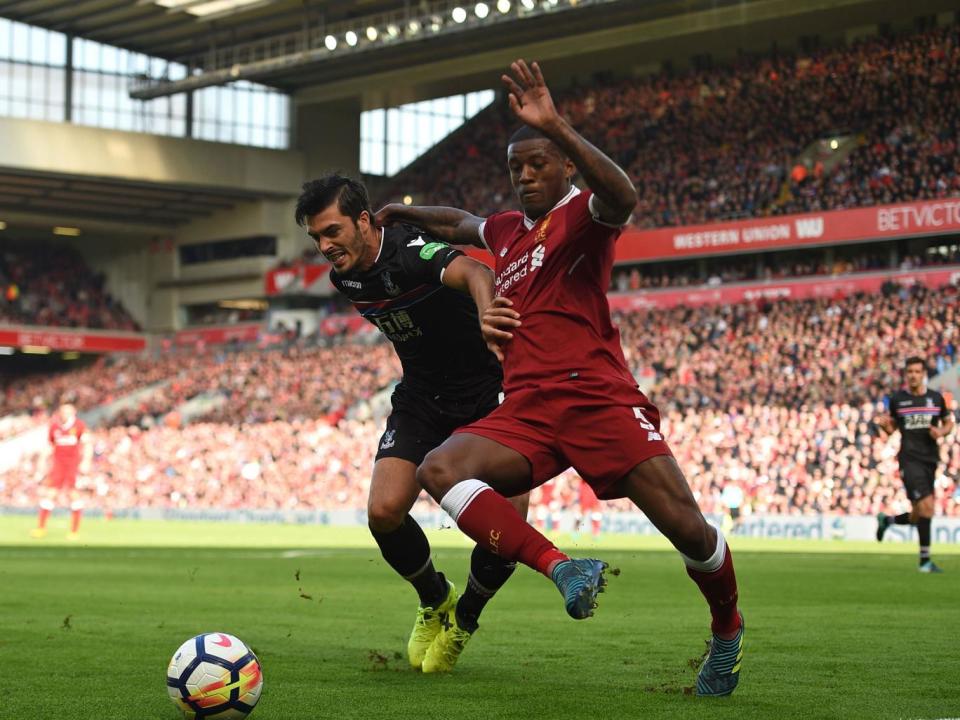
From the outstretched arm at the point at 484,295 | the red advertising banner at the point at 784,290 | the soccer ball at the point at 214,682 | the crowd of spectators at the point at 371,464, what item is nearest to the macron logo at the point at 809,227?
the red advertising banner at the point at 784,290

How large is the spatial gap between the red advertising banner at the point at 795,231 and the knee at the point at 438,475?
31.3 metres

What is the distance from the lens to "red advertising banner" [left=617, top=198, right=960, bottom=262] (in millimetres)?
34928

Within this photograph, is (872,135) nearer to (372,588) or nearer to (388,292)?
(372,588)

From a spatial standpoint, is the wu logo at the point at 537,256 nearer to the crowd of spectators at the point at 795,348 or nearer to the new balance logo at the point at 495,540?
the new balance logo at the point at 495,540

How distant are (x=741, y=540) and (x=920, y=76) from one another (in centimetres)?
1926

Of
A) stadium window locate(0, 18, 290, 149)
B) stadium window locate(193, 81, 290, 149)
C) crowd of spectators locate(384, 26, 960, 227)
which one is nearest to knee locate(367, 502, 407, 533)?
crowd of spectators locate(384, 26, 960, 227)

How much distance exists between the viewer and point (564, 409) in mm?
5590

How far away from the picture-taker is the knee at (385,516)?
6.81 metres

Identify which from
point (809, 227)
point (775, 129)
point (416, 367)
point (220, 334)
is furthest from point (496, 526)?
point (220, 334)

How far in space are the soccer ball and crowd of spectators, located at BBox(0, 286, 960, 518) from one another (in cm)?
2068

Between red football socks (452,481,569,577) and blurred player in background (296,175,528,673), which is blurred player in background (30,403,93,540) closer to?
blurred player in background (296,175,528,673)

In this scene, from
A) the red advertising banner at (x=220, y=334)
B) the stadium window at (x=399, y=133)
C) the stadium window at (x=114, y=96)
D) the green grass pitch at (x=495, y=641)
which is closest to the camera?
the green grass pitch at (x=495, y=641)

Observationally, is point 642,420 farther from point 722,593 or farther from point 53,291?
point 53,291

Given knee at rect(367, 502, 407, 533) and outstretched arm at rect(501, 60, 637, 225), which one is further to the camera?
knee at rect(367, 502, 407, 533)
